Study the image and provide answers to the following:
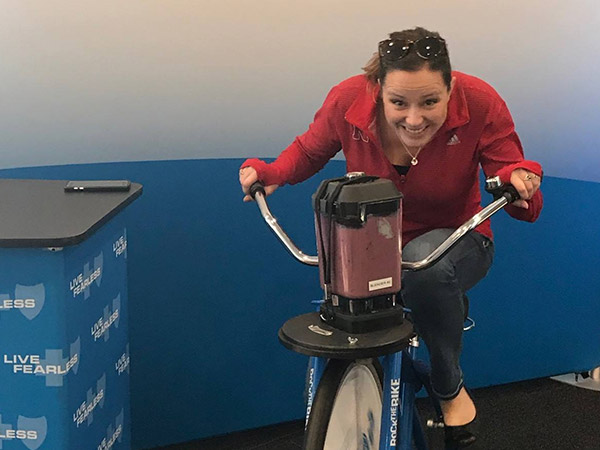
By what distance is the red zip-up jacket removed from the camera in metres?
1.95

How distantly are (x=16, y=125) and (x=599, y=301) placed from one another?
2155 mm

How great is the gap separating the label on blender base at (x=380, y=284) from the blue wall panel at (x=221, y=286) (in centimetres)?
118

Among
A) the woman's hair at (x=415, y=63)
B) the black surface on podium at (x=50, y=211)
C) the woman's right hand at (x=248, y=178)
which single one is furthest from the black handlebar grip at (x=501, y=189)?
the black surface on podium at (x=50, y=211)

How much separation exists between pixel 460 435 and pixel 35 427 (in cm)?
92

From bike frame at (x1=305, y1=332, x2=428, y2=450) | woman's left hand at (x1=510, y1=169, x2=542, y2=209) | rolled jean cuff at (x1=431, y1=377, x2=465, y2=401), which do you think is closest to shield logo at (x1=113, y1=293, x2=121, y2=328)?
bike frame at (x1=305, y1=332, x2=428, y2=450)

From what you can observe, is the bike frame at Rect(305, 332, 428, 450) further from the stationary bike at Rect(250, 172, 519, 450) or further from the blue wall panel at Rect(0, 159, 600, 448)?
the blue wall panel at Rect(0, 159, 600, 448)

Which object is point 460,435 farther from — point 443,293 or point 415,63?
point 415,63

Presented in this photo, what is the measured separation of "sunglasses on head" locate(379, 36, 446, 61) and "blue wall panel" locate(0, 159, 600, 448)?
3.26 feet

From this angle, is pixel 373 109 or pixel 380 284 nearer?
pixel 380 284

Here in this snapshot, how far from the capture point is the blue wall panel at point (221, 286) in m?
2.68

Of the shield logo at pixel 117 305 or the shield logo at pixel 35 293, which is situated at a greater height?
the shield logo at pixel 35 293

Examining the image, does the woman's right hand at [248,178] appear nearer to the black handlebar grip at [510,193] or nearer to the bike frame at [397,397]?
the bike frame at [397,397]

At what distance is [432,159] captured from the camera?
6.47 ft

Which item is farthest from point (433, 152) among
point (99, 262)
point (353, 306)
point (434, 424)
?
point (99, 262)
